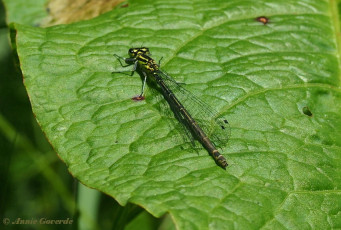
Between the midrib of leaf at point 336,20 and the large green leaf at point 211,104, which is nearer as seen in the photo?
the large green leaf at point 211,104

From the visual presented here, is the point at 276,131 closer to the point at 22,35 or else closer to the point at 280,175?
the point at 280,175

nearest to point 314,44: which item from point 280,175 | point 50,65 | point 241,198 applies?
point 280,175

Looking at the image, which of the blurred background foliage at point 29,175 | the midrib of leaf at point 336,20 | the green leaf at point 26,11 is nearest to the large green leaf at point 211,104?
the midrib of leaf at point 336,20

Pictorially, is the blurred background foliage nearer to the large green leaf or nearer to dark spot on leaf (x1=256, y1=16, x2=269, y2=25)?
the large green leaf

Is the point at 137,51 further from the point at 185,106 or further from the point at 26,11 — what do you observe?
→ the point at 26,11

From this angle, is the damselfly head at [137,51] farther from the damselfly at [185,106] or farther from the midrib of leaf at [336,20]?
the midrib of leaf at [336,20]

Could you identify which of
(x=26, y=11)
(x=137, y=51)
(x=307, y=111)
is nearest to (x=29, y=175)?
(x=26, y=11)

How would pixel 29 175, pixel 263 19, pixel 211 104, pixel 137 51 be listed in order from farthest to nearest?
pixel 29 175
pixel 263 19
pixel 137 51
pixel 211 104
